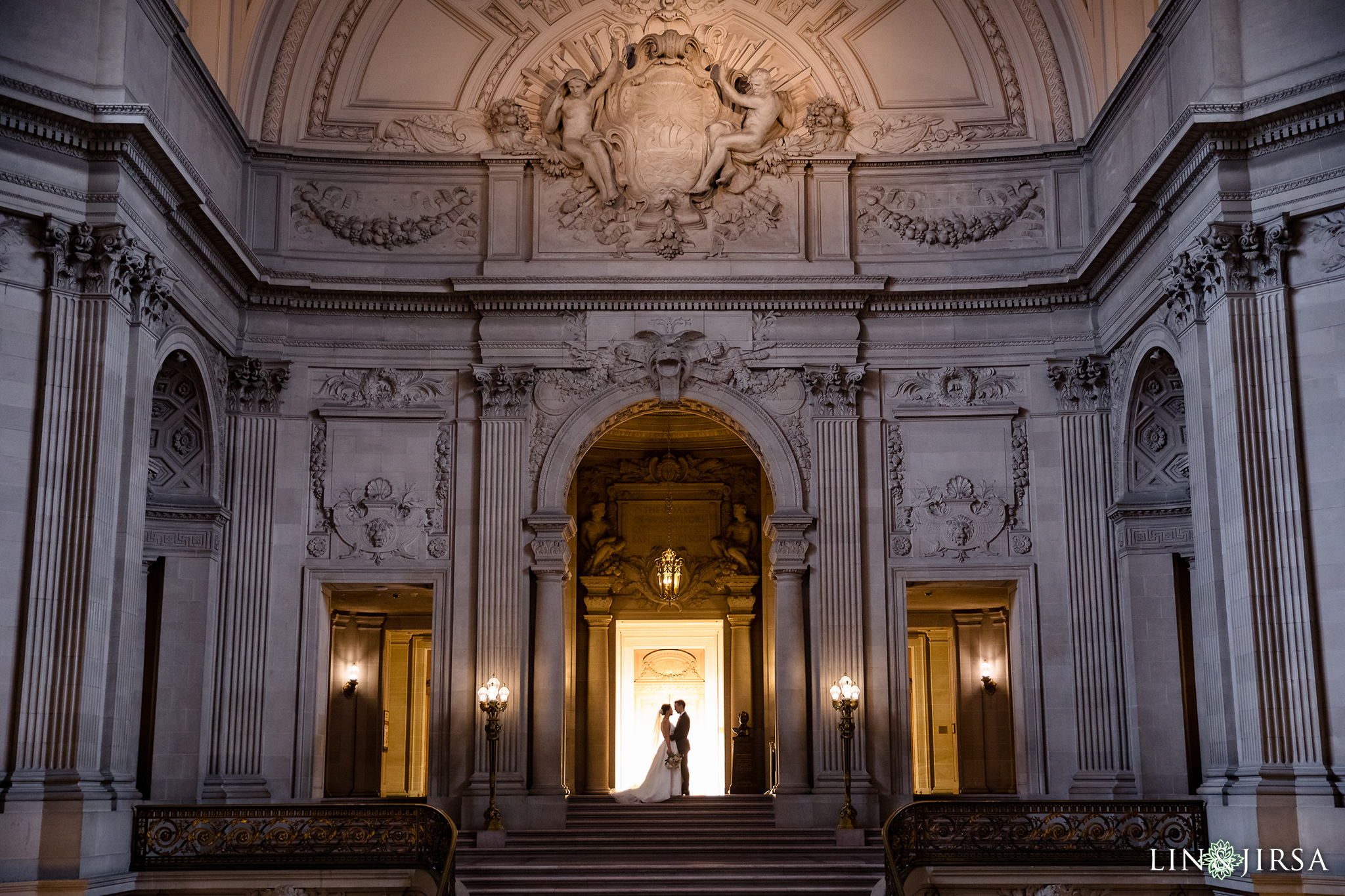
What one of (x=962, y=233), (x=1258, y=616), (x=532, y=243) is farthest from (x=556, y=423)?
(x=1258, y=616)

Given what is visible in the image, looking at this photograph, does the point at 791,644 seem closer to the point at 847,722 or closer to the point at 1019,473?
the point at 847,722

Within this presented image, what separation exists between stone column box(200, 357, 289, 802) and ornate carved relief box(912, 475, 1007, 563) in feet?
32.8

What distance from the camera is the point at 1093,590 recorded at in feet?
70.1

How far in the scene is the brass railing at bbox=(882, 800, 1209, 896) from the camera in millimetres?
16578

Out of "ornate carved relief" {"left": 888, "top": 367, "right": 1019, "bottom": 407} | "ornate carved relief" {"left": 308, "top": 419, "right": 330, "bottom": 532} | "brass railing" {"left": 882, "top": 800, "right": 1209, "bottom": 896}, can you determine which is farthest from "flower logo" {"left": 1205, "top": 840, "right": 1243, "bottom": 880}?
"ornate carved relief" {"left": 308, "top": 419, "right": 330, "bottom": 532}

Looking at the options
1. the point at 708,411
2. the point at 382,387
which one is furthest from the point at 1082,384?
the point at 382,387

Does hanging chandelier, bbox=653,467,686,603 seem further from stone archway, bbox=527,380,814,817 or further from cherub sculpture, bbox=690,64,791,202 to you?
cherub sculpture, bbox=690,64,791,202

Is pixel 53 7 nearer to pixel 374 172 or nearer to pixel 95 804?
pixel 374 172

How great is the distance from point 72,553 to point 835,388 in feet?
37.3

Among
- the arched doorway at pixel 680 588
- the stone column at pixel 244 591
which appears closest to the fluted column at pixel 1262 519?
the arched doorway at pixel 680 588

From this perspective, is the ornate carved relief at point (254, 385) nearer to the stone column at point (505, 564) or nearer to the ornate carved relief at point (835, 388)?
the stone column at point (505, 564)

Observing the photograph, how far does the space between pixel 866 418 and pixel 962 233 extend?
136 inches

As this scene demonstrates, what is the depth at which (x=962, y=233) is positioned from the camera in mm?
22984

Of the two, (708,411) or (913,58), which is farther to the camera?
(913,58)
